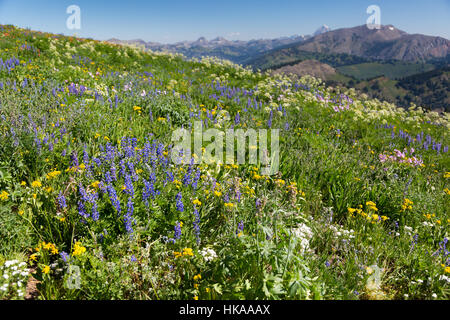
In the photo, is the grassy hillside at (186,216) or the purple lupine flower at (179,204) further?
the purple lupine flower at (179,204)

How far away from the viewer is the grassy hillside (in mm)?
2672

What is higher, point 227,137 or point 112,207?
point 227,137

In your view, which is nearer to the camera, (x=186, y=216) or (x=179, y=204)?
(x=179, y=204)

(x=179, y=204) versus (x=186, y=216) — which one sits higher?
(x=179, y=204)

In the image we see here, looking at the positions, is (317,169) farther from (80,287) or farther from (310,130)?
(80,287)

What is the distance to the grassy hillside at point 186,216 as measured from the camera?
105 inches

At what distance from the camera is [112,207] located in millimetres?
3088

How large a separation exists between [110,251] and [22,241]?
999 millimetres

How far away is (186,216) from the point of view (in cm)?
330

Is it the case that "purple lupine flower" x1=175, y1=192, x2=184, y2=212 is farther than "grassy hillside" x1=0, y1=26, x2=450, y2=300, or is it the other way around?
"purple lupine flower" x1=175, y1=192, x2=184, y2=212

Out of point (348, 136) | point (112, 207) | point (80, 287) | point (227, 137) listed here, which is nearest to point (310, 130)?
point (348, 136)

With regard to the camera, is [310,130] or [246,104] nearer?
[310,130]

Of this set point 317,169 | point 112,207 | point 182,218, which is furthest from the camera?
point 317,169
